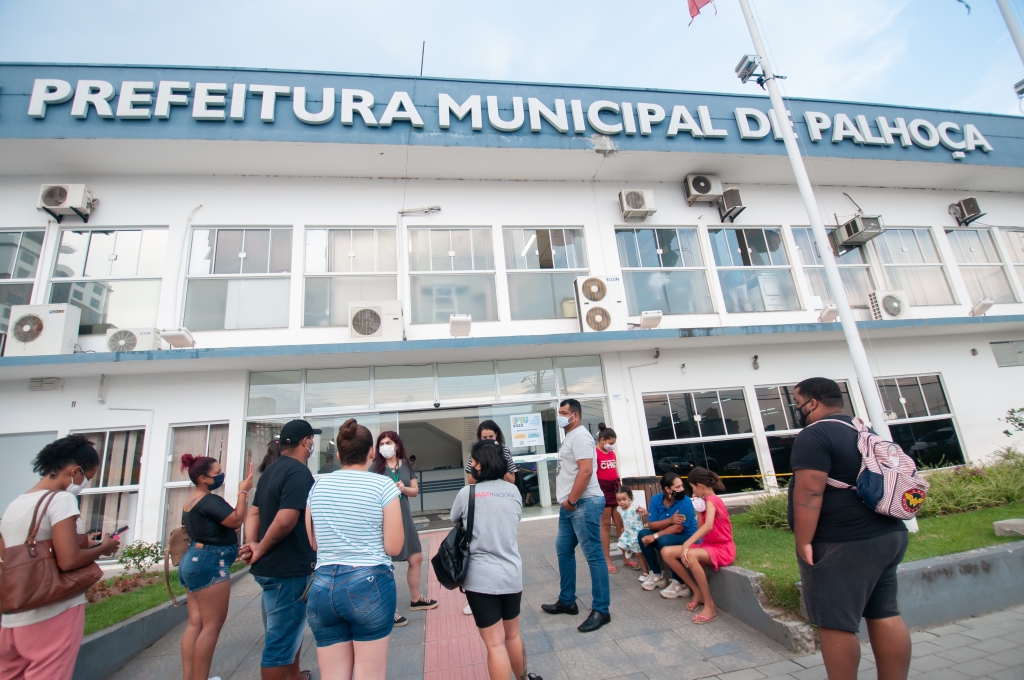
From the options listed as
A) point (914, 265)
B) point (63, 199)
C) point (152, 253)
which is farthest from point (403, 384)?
point (914, 265)

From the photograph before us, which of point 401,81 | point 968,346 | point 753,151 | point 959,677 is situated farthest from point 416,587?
point 968,346

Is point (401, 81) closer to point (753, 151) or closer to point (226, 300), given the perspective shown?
point (226, 300)

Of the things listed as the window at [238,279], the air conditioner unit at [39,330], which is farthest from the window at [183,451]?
the air conditioner unit at [39,330]

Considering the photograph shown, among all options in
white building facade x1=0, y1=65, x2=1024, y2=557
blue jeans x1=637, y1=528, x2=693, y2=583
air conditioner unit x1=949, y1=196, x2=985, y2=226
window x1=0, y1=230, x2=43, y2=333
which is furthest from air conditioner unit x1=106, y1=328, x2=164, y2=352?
air conditioner unit x1=949, y1=196, x2=985, y2=226

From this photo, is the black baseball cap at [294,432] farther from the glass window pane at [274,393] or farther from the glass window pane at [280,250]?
the glass window pane at [280,250]

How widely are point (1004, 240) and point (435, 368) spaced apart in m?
13.4

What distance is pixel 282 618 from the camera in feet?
9.57

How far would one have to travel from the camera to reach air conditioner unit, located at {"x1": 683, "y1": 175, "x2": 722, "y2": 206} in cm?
962

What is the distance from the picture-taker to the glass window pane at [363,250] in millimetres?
8664

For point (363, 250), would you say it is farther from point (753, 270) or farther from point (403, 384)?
point (753, 270)

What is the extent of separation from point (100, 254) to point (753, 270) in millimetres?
12209

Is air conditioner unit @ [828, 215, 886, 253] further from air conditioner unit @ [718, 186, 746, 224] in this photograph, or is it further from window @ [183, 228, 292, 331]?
window @ [183, 228, 292, 331]

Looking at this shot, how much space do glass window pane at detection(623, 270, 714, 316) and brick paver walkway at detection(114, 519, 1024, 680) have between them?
18.9 feet

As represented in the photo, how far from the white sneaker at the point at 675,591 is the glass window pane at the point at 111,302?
27.9ft
